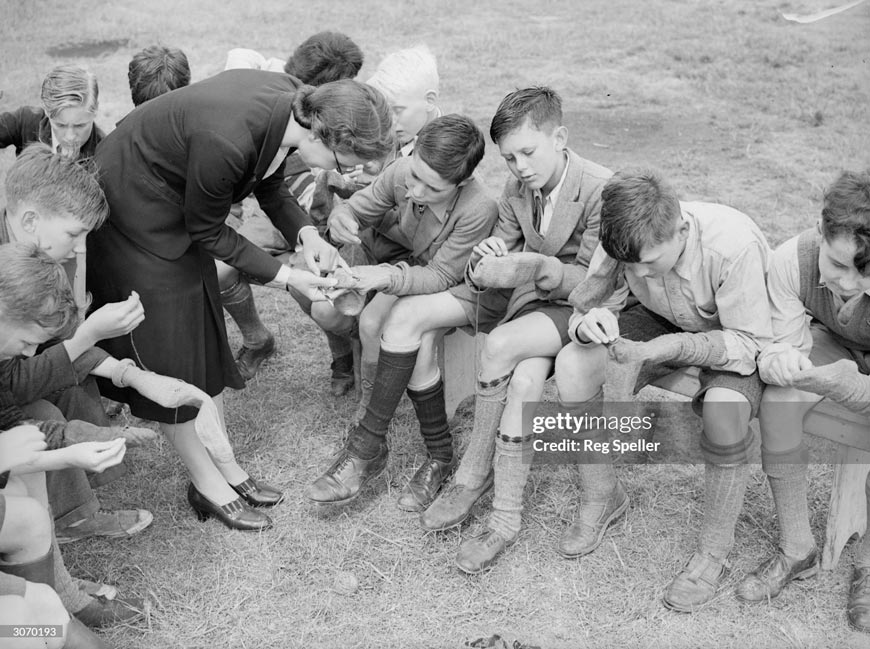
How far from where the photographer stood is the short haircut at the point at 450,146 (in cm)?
300

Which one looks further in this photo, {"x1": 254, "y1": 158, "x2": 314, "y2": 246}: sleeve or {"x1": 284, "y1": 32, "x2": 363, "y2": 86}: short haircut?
{"x1": 284, "y1": 32, "x2": 363, "y2": 86}: short haircut

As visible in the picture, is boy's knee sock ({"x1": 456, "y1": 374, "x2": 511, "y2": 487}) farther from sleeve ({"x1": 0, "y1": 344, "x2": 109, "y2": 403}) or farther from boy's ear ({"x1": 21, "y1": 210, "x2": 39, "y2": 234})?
boy's ear ({"x1": 21, "y1": 210, "x2": 39, "y2": 234})

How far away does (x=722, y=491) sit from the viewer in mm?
2820

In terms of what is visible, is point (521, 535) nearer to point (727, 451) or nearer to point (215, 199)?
point (727, 451)

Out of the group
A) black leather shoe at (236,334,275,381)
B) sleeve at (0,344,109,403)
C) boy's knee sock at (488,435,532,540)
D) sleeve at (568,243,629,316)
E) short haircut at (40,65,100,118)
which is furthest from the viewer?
black leather shoe at (236,334,275,381)

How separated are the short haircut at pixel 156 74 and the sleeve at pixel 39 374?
4.77ft

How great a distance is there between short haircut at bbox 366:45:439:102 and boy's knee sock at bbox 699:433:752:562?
1.77 m

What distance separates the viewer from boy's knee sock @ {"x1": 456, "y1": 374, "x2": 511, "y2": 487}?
10.1ft

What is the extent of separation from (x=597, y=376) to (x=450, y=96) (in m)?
4.79

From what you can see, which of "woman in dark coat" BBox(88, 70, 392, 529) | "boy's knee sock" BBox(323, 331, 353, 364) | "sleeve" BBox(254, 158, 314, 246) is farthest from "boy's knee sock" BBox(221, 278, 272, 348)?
"woman in dark coat" BBox(88, 70, 392, 529)

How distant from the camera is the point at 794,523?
2.87m

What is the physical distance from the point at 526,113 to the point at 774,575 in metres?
1.67

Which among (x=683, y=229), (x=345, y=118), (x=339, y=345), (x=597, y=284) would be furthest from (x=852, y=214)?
Result: (x=339, y=345)

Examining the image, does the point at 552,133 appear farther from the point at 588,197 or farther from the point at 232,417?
the point at 232,417
